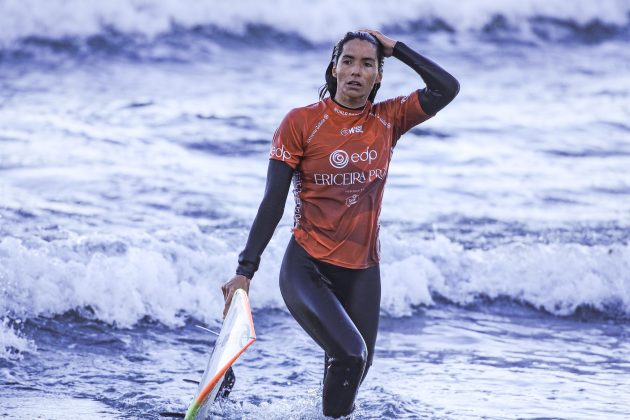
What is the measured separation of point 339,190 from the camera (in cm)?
470

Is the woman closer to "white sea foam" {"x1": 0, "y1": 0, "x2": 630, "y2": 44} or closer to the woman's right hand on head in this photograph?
the woman's right hand on head

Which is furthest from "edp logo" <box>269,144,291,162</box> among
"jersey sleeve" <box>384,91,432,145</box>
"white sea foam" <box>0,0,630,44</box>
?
"white sea foam" <box>0,0,630,44</box>

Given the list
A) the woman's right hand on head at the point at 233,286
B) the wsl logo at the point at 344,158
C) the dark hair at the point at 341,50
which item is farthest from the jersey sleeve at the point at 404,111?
the woman's right hand on head at the point at 233,286

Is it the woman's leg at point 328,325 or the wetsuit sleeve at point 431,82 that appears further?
the wetsuit sleeve at point 431,82

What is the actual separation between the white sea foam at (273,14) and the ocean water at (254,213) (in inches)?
2.2

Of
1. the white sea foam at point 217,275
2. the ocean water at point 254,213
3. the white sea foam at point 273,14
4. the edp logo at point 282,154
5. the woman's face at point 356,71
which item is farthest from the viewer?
the white sea foam at point 273,14

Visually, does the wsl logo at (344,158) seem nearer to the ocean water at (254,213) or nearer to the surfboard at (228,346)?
the surfboard at (228,346)

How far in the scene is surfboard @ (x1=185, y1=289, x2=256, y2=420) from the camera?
437 centimetres

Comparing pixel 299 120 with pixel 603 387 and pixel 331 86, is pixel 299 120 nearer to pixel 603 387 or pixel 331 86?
pixel 331 86

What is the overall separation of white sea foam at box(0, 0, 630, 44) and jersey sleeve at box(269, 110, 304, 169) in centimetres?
1558

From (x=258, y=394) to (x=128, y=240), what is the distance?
3.46 m

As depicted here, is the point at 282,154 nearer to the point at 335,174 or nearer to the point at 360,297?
the point at 335,174

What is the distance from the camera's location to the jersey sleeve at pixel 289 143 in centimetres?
466

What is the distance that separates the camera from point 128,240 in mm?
9383
